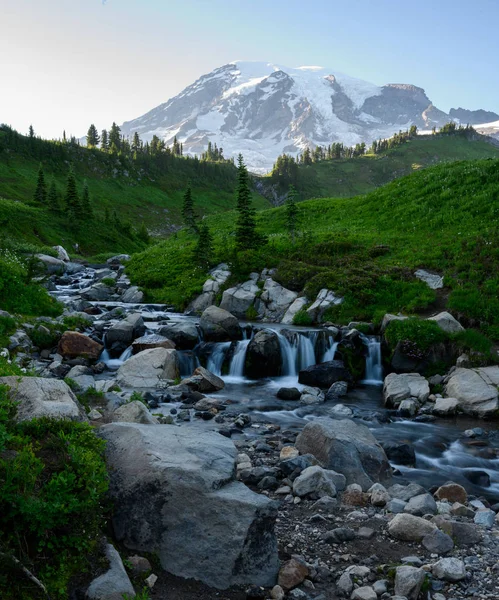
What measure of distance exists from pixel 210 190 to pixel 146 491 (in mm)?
189588

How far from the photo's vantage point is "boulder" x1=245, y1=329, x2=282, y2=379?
20172 millimetres

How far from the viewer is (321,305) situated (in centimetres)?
2562

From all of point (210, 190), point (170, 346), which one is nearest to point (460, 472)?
point (170, 346)

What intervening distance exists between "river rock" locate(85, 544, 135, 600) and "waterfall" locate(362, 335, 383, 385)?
15920 millimetres

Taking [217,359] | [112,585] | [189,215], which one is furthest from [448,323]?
[189,215]

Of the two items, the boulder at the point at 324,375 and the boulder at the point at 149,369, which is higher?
the boulder at the point at 149,369

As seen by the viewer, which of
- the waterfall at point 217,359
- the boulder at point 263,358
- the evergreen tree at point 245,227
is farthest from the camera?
the evergreen tree at point 245,227

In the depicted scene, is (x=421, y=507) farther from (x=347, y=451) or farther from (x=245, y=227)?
(x=245, y=227)

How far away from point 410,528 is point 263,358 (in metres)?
13.0

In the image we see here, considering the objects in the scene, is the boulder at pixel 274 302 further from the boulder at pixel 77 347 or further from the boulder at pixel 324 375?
the boulder at pixel 77 347

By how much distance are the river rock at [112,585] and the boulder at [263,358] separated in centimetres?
1510

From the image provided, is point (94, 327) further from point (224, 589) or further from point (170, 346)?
point (224, 589)

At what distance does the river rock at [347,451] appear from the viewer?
9.72 meters

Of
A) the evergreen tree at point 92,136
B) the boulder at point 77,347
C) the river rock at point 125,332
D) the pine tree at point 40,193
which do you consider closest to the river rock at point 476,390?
the river rock at point 125,332
